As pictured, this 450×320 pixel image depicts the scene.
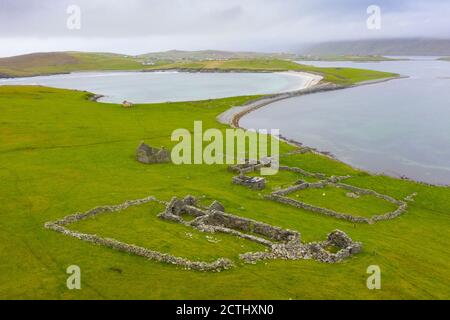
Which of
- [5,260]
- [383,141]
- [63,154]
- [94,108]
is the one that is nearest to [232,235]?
[5,260]

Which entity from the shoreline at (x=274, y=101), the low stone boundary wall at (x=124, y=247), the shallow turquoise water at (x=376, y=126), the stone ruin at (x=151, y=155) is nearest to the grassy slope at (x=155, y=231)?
the low stone boundary wall at (x=124, y=247)

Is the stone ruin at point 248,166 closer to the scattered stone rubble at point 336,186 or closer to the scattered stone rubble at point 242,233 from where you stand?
the scattered stone rubble at point 336,186

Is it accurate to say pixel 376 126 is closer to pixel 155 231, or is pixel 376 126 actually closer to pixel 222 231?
pixel 222 231

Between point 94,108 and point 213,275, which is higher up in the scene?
point 94,108

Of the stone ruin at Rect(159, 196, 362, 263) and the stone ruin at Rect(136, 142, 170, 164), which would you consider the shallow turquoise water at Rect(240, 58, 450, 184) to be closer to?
the stone ruin at Rect(136, 142, 170, 164)

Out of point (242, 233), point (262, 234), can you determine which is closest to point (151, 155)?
point (242, 233)

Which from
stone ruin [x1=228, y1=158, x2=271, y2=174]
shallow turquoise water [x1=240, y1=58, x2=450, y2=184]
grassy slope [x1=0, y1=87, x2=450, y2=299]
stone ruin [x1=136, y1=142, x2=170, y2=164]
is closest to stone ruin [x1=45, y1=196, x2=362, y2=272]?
grassy slope [x1=0, y1=87, x2=450, y2=299]

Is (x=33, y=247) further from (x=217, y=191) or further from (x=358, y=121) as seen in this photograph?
(x=358, y=121)
